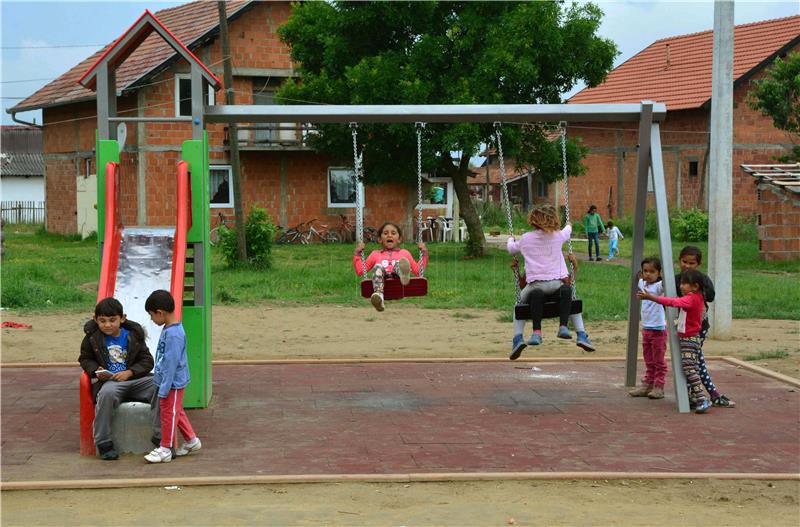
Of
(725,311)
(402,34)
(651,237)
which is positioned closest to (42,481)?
(725,311)

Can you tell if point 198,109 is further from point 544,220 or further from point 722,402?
point 722,402

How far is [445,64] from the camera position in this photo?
2694 centimetres

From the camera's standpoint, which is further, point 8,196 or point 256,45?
point 8,196

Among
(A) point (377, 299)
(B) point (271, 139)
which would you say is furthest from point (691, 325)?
(B) point (271, 139)

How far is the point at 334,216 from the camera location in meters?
37.7

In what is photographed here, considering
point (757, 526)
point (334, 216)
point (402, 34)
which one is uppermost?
point (402, 34)

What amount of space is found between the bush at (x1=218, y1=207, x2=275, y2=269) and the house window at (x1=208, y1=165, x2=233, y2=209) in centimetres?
1101

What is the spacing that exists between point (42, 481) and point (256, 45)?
Answer: 3010cm

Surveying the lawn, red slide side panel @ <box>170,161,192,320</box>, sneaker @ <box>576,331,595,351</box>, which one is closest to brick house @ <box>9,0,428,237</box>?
the lawn

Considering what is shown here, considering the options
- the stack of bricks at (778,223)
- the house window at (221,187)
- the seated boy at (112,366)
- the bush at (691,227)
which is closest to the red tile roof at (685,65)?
the bush at (691,227)

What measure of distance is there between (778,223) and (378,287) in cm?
1922

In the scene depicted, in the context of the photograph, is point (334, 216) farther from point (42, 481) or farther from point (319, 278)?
point (42, 481)

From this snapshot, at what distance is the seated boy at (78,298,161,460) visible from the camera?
841 centimetres

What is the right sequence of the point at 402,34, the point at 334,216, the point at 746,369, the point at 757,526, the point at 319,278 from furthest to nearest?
the point at 334,216
the point at 402,34
the point at 319,278
the point at 746,369
the point at 757,526
